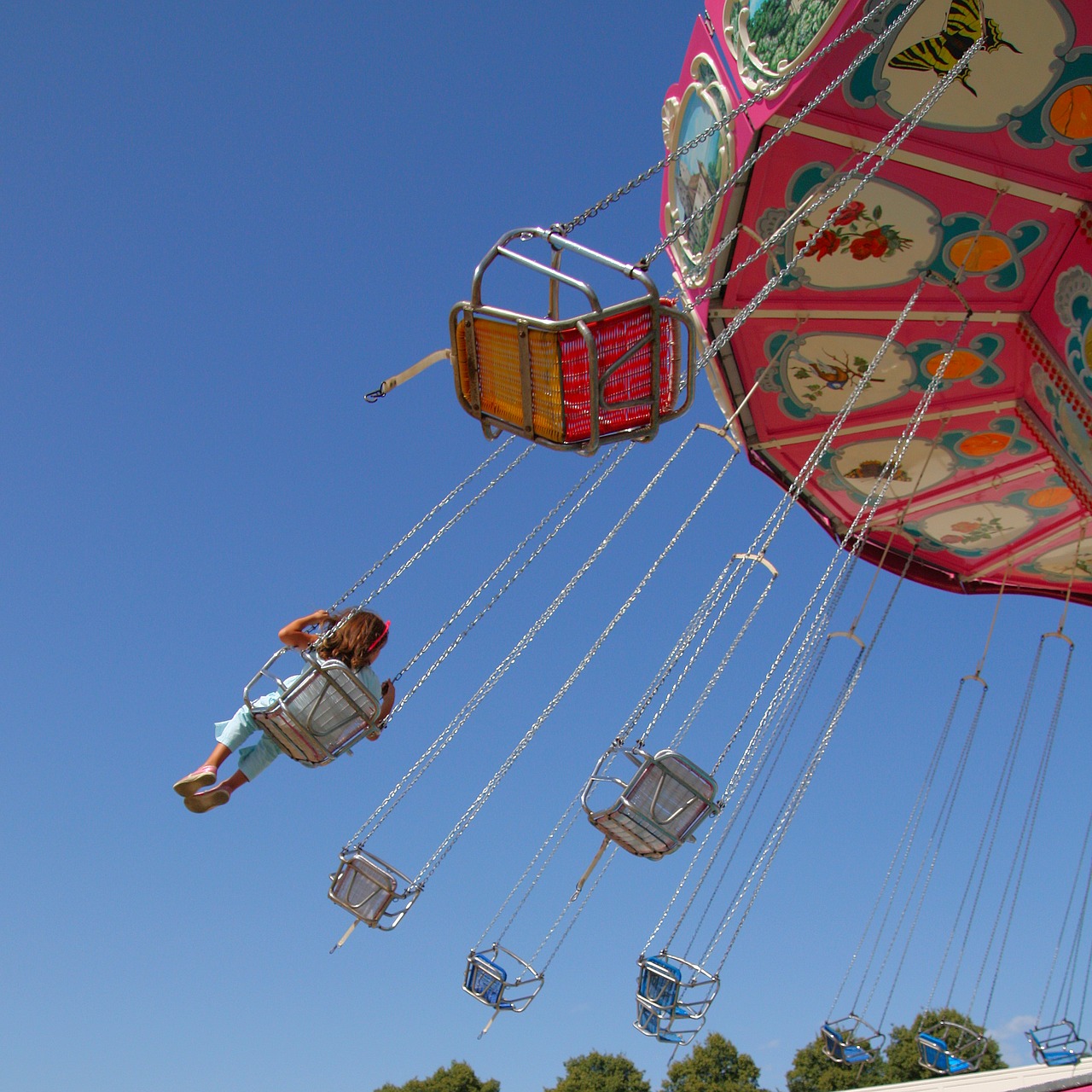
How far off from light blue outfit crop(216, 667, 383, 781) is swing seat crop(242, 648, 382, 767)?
0.08 metres

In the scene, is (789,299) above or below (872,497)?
below

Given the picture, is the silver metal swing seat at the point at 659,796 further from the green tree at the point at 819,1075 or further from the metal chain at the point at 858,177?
the green tree at the point at 819,1075

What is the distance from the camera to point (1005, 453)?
7695mm

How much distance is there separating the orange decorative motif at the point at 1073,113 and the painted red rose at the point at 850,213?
0.99 m

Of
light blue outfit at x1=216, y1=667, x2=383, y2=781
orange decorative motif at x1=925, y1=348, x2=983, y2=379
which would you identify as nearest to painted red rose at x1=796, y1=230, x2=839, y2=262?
orange decorative motif at x1=925, y1=348, x2=983, y2=379

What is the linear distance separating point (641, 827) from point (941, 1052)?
4513 millimetres

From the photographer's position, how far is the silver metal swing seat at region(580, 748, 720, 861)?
575 centimetres

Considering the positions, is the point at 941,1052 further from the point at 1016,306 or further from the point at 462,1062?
the point at 462,1062

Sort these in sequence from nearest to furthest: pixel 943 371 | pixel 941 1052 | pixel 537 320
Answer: pixel 537 320
pixel 943 371
pixel 941 1052

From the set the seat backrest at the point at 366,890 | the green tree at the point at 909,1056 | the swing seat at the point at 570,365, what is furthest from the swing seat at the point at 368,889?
the green tree at the point at 909,1056

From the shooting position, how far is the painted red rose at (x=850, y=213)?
604cm

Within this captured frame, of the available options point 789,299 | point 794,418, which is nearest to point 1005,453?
point 794,418

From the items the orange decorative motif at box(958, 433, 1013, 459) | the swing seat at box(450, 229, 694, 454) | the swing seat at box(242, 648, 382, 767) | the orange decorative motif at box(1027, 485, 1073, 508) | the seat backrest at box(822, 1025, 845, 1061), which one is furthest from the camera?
the seat backrest at box(822, 1025, 845, 1061)

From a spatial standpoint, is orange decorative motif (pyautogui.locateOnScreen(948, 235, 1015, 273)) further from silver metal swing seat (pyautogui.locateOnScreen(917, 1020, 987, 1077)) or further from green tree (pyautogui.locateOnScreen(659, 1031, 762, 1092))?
green tree (pyautogui.locateOnScreen(659, 1031, 762, 1092))
